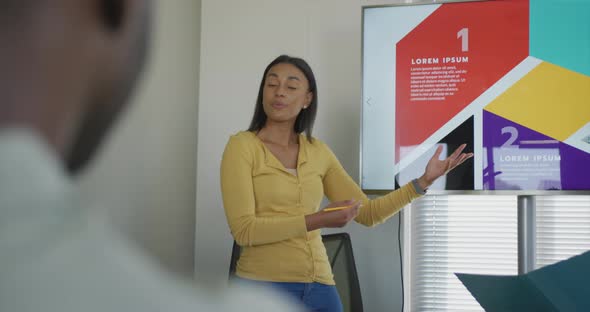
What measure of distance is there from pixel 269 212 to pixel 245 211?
10cm

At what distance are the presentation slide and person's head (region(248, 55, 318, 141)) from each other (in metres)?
0.90

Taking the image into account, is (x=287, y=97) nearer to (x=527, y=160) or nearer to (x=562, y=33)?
(x=527, y=160)

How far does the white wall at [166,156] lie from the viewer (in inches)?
114

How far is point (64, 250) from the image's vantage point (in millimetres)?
212

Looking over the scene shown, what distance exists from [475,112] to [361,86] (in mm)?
544

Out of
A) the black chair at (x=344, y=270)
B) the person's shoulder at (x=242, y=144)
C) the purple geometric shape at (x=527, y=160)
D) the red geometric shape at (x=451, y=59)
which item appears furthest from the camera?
the red geometric shape at (x=451, y=59)

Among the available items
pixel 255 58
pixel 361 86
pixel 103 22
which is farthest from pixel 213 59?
pixel 103 22

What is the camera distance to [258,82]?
3.52 m

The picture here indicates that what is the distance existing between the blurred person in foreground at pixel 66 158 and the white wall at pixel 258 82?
10.2ft

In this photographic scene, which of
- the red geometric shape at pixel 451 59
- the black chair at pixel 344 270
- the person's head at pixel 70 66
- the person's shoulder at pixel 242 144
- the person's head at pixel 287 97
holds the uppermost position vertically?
the red geometric shape at pixel 451 59

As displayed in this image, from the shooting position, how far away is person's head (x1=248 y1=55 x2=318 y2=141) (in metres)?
2.24

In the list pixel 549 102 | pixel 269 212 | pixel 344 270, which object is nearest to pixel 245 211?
pixel 269 212

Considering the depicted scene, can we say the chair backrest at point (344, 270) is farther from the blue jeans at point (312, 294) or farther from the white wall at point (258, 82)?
the blue jeans at point (312, 294)

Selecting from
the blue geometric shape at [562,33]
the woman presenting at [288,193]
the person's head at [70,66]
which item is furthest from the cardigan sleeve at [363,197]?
the person's head at [70,66]
